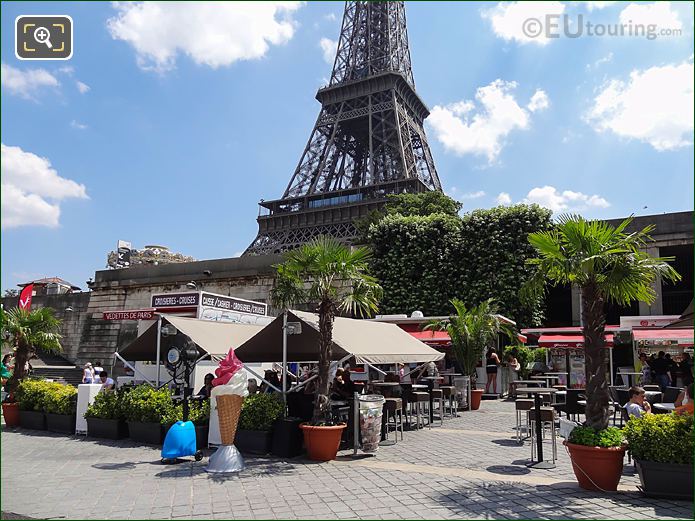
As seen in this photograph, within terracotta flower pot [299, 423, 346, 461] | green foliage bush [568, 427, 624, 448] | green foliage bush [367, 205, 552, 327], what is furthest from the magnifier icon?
green foliage bush [367, 205, 552, 327]

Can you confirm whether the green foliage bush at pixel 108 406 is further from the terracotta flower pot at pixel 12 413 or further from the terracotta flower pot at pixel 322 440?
the terracotta flower pot at pixel 322 440

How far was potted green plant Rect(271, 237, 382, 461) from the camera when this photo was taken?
8883 millimetres

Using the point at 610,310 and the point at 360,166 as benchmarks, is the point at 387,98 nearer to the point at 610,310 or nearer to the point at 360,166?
the point at 360,166

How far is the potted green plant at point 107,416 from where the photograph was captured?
11165 mm

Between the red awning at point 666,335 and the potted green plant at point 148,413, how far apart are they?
1470cm

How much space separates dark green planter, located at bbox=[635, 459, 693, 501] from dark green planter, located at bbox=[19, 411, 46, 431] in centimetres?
1268

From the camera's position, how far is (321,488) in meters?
6.98

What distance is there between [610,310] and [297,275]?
2473cm

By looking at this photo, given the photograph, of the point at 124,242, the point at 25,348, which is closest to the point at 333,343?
the point at 25,348

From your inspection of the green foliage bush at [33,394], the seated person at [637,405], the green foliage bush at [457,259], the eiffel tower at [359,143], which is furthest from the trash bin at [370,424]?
the eiffel tower at [359,143]

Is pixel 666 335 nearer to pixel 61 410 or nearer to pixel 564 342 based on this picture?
pixel 564 342

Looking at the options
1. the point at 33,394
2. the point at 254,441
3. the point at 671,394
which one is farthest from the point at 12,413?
the point at 671,394

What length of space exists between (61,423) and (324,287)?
7739 millimetres

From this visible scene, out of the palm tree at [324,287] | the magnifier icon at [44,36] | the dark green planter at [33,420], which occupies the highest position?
the magnifier icon at [44,36]
